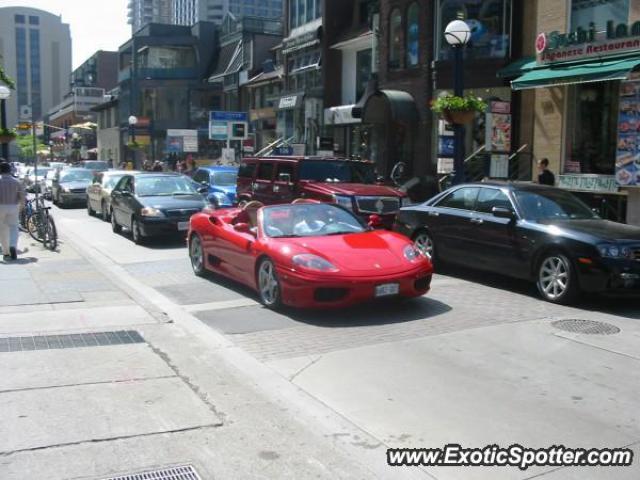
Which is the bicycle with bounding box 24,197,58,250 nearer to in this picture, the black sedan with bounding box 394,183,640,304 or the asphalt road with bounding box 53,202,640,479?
the asphalt road with bounding box 53,202,640,479

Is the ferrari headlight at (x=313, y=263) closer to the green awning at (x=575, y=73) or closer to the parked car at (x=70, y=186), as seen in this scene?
the green awning at (x=575, y=73)

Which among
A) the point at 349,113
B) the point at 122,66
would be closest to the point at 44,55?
the point at 122,66

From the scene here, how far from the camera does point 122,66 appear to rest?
6475cm

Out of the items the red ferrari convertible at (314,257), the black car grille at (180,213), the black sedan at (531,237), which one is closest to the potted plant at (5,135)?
the black car grille at (180,213)

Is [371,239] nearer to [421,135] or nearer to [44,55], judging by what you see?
[421,135]

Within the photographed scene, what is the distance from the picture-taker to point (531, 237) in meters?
9.30

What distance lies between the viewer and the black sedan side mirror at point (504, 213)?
9688 mm

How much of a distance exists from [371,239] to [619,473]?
16.7 ft

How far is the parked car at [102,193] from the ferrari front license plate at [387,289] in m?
13.9

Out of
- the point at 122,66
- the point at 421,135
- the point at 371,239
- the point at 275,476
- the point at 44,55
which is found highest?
the point at 44,55

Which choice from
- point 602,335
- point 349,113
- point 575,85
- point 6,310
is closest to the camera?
point 602,335

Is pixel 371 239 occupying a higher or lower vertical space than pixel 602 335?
higher

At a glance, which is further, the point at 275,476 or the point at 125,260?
the point at 125,260

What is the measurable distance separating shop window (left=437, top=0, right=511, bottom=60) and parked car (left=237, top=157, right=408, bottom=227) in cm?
683
